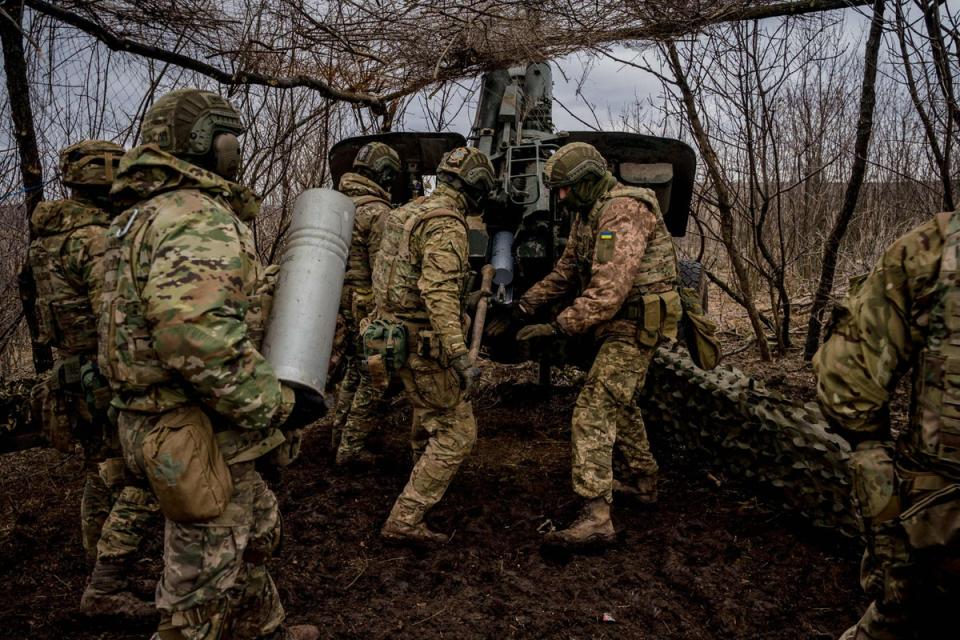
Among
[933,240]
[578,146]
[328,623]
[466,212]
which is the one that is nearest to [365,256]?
[466,212]

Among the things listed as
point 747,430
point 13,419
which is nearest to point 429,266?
point 747,430

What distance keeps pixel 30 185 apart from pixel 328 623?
126 inches

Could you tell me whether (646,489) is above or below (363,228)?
below

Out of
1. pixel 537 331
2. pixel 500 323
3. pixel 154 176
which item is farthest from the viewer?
pixel 500 323

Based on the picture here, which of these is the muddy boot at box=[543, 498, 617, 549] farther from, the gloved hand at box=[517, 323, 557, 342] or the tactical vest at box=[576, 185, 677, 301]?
the tactical vest at box=[576, 185, 677, 301]

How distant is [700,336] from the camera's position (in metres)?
4.14

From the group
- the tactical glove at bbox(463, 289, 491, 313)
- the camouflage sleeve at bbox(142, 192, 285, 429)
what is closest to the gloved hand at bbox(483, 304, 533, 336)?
the tactical glove at bbox(463, 289, 491, 313)

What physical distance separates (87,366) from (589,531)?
8.11ft

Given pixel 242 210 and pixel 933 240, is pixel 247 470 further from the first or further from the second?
pixel 933 240

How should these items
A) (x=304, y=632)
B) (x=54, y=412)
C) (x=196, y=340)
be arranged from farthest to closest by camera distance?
(x=54, y=412) < (x=304, y=632) < (x=196, y=340)

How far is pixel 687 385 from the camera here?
174 inches

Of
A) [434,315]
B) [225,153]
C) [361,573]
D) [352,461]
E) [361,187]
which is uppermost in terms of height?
[361,187]

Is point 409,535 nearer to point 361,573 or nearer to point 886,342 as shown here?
point 361,573

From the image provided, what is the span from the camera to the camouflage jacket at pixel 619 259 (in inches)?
145
